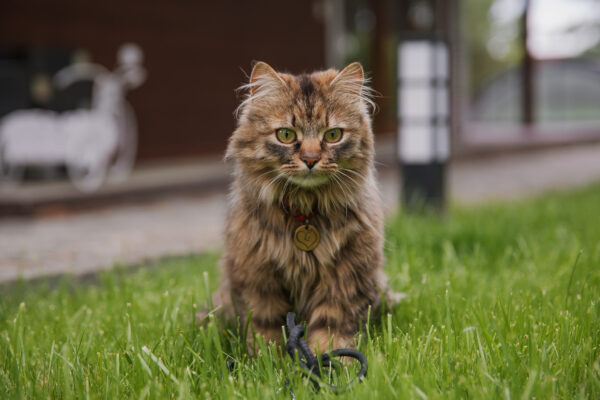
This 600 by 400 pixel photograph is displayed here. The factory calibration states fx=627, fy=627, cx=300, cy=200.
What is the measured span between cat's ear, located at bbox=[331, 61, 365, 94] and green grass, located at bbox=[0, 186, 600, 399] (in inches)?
35.5

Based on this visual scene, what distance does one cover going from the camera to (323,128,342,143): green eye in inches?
89.8

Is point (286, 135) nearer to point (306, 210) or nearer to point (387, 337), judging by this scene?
point (306, 210)

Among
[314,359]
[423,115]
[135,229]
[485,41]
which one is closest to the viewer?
[314,359]

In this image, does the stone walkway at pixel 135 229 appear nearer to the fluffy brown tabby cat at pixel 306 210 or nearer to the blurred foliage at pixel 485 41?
the fluffy brown tabby cat at pixel 306 210

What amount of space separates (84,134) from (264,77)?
4954 mm

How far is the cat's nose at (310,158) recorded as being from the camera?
2.16 metres

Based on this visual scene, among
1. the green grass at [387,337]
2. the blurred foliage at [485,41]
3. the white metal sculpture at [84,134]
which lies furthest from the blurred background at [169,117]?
the blurred foliage at [485,41]

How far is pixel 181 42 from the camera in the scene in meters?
8.84

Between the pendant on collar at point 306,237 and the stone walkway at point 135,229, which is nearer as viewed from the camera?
the pendant on collar at point 306,237

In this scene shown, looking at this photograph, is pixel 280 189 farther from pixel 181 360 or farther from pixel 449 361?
pixel 449 361

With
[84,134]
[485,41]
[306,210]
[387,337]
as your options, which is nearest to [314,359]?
[387,337]

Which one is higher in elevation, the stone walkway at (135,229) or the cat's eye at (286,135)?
the cat's eye at (286,135)

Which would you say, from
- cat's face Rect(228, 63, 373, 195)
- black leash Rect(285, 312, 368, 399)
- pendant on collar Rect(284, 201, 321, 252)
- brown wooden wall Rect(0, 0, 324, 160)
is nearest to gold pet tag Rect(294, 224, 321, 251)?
pendant on collar Rect(284, 201, 321, 252)

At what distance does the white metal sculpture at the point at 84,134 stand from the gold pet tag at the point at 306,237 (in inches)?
197
